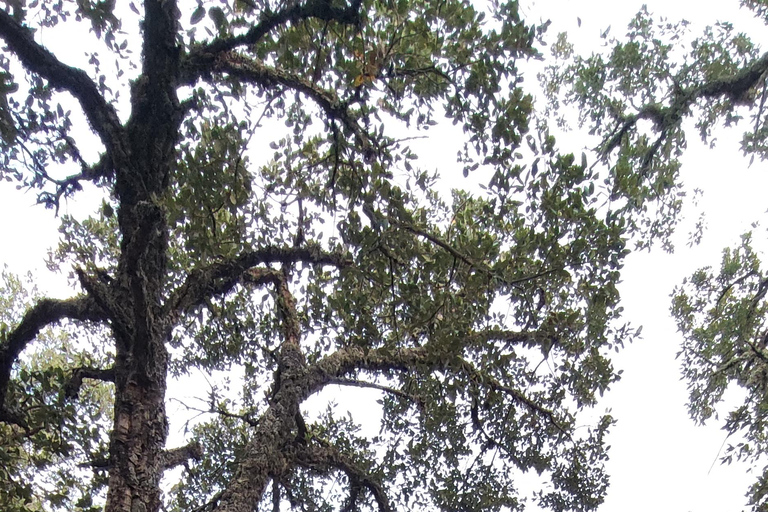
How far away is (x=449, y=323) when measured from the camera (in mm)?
4082

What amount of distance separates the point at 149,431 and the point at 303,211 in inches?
113

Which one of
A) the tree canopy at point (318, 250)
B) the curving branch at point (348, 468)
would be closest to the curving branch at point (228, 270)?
the tree canopy at point (318, 250)

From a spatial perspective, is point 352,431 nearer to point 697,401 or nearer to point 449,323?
point 449,323

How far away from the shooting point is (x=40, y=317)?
16.4 feet

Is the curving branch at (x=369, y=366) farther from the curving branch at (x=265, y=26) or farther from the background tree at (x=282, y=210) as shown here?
the curving branch at (x=265, y=26)

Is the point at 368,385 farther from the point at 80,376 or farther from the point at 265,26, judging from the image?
the point at 265,26

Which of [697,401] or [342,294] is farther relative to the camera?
[697,401]

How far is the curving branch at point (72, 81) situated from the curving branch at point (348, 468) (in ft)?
13.6

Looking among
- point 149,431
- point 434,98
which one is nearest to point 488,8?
point 434,98

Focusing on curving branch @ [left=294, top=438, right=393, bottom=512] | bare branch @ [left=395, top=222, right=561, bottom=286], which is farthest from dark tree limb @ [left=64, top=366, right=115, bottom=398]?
bare branch @ [left=395, top=222, right=561, bottom=286]

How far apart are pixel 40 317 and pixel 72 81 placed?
2.41 metres

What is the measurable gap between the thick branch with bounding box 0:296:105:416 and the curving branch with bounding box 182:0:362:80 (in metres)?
2.42

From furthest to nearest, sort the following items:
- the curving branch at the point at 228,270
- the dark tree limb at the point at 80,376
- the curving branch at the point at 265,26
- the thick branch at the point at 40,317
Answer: the curving branch at the point at 228,270
the thick branch at the point at 40,317
the dark tree limb at the point at 80,376
the curving branch at the point at 265,26

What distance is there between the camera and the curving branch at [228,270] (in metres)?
5.05
